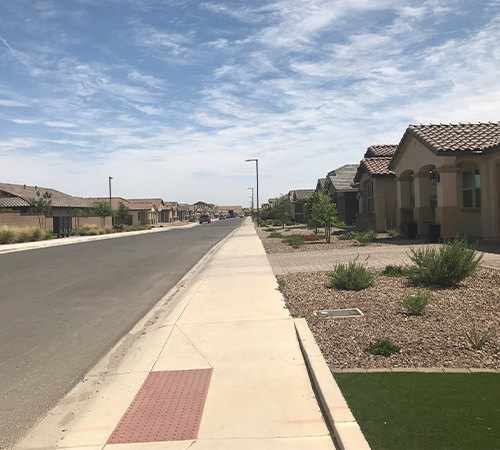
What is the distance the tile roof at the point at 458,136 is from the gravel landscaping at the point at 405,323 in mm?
8075

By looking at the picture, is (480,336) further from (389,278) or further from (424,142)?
(424,142)

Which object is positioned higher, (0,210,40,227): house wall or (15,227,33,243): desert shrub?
(0,210,40,227): house wall

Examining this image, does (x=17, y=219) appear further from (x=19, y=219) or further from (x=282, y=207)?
(x=282, y=207)

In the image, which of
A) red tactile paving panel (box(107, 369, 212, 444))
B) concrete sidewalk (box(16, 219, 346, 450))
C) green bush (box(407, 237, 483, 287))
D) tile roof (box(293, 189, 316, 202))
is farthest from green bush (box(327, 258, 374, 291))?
tile roof (box(293, 189, 316, 202))

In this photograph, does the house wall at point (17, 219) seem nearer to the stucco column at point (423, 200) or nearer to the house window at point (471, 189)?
the stucco column at point (423, 200)

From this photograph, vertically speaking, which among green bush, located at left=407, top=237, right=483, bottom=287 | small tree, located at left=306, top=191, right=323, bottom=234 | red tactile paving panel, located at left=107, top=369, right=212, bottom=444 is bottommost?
red tactile paving panel, located at left=107, top=369, right=212, bottom=444

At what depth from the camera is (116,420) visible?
4.20 m

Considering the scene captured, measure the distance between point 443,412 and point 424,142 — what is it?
16.1m

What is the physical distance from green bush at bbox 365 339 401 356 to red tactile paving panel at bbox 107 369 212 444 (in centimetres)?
196

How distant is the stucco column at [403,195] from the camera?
23.0m

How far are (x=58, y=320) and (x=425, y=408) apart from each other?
6.47 metres

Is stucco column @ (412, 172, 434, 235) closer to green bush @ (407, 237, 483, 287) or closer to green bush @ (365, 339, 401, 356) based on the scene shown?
green bush @ (407, 237, 483, 287)

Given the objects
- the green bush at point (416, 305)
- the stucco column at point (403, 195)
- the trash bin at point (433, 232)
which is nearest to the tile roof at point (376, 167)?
the stucco column at point (403, 195)

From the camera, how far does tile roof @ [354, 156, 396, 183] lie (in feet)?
84.0
